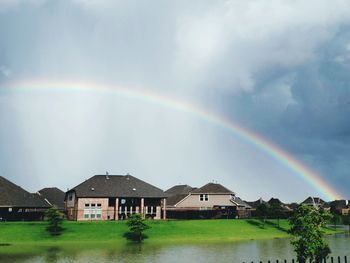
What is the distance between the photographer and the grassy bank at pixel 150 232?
6525 centimetres

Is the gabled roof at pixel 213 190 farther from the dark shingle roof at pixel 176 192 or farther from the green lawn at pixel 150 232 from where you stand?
the green lawn at pixel 150 232

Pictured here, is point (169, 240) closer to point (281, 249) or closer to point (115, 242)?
point (115, 242)

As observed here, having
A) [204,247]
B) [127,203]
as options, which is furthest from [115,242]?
[127,203]

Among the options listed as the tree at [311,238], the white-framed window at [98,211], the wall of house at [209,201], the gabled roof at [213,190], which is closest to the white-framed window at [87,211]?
the white-framed window at [98,211]

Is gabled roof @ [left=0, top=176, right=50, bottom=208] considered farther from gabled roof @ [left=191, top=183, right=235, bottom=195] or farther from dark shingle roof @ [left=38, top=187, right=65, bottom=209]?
gabled roof @ [left=191, top=183, right=235, bottom=195]

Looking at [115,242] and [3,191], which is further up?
[3,191]

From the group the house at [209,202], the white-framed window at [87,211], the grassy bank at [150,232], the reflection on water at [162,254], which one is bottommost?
the reflection on water at [162,254]

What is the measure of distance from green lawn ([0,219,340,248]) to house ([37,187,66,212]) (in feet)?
129

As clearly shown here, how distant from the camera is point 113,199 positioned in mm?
89375

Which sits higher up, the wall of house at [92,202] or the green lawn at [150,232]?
the wall of house at [92,202]

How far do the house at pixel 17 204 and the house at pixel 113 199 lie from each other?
6761mm

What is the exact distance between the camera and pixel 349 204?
188 metres

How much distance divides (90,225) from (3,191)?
2103cm

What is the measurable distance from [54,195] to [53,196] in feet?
2.32
